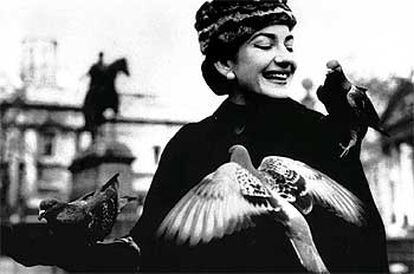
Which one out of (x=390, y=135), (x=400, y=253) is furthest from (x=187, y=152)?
(x=400, y=253)

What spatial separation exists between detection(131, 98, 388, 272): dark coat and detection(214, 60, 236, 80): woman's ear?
0.14 m

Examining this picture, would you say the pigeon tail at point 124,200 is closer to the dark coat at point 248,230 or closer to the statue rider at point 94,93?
the dark coat at point 248,230

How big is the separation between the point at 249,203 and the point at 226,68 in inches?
27.1

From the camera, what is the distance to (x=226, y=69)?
14.3ft

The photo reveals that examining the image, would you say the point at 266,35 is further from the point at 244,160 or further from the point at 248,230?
the point at 248,230

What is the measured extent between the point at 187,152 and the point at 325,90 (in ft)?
2.51

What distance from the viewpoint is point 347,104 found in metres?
4.35

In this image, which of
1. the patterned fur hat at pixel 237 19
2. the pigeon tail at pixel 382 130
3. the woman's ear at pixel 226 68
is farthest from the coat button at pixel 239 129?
the pigeon tail at pixel 382 130

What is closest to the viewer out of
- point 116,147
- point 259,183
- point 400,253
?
point 259,183

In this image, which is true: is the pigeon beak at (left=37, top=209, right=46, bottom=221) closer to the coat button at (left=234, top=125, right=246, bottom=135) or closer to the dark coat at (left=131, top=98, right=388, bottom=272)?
the dark coat at (left=131, top=98, right=388, bottom=272)

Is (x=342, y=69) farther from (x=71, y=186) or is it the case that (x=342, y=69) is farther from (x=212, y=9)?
(x=71, y=186)

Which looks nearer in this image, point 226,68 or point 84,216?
point 84,216

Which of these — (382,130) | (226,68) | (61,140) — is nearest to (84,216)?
(61,140)

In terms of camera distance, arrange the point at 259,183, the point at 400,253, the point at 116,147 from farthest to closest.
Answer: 1. the point at 400,253
2. the point at 116,147
3. the point at 259,183
